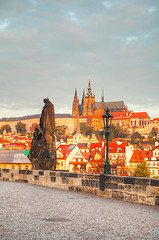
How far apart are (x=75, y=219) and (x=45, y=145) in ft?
40.2

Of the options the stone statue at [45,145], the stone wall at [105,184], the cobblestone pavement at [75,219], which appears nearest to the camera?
the cobblestone pavement at [75,219]

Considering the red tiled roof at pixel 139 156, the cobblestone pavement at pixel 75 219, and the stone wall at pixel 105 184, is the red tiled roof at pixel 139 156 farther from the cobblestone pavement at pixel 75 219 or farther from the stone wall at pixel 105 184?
the cobblestone pavement at pixel 75 219

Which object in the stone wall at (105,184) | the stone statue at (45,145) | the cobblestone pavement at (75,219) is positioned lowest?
the cobblestone pavement at (75,219)

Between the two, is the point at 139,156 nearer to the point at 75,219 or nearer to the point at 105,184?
the point at 105,184

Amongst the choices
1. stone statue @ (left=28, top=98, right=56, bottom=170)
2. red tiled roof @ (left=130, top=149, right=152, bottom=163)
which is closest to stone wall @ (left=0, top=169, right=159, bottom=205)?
stone statue @ (left=28, top=98, right=56, bottom=170)

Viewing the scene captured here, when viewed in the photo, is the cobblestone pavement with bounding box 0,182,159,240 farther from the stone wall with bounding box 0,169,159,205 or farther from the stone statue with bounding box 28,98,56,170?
the stone statue with bounding box 28,98,56,170

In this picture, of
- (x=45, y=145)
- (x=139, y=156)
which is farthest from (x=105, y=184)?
(x=139, y=156)

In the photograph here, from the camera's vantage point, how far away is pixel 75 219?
25.4 ft

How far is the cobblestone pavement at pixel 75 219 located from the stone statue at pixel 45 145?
7.74 m

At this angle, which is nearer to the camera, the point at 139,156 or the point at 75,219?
the point at 75,219

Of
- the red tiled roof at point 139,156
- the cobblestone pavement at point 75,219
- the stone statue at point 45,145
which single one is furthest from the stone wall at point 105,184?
the red tiled roof at point 139,156

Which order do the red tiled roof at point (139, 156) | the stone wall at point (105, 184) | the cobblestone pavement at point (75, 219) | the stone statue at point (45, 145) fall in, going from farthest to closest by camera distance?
the red tiled roof at point (139, 156), the stone statue at point (45, 145), the stone wall at point (105, 184), the cobblestone pavement at point (75, 219)

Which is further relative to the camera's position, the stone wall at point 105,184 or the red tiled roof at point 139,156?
the red tiled roof at point 139,156

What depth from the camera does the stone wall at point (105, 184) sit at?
399 inches
